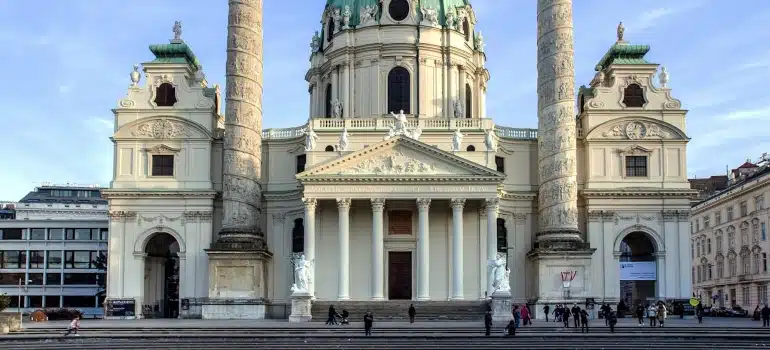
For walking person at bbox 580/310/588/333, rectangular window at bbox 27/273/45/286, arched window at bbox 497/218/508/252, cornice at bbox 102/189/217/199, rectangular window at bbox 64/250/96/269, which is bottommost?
walking person at bbox 580/310/588/333

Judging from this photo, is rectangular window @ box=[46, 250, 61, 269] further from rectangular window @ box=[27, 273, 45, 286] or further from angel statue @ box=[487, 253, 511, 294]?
angel statue @ box=[487, 253, 511, 294]

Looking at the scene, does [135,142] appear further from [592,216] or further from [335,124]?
[592,216]

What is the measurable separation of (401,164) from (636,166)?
1468cm

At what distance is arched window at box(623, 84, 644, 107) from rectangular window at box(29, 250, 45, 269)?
152 ft

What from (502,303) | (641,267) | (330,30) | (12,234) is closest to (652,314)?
(502,303)

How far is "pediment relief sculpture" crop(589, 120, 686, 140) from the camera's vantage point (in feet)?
181

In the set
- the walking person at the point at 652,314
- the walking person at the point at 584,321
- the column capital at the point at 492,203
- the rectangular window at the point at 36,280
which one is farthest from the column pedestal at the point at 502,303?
the rectangular window at the point at 36,280

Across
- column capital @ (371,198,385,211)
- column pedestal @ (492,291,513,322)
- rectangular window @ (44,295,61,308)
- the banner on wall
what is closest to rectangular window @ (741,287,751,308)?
the banner on wall

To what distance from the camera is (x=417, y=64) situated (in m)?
60.3

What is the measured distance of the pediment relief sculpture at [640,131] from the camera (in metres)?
55.2

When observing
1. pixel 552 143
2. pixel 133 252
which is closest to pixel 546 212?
pixel 552 143

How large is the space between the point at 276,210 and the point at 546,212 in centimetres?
1591

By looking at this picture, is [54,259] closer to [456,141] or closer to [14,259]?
[14,259]

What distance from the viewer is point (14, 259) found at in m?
74.8
